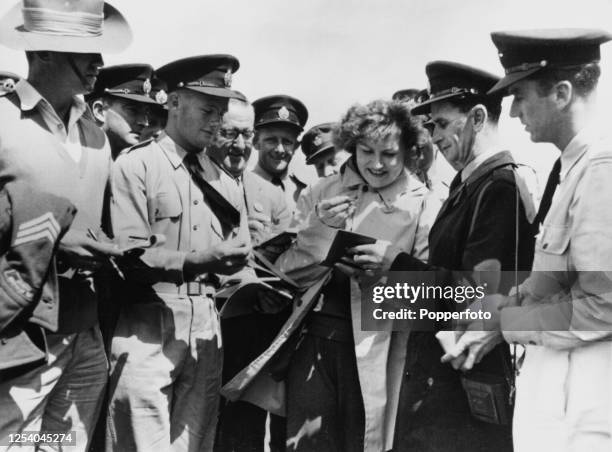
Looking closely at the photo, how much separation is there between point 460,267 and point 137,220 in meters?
1.64

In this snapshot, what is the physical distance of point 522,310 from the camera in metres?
2.96

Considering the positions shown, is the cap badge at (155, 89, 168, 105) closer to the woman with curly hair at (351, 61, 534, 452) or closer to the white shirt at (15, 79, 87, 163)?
the white shirt at (15, 79, 87, 163)

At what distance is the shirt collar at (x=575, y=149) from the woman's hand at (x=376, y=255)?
38.8 inches

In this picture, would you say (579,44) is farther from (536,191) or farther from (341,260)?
(341,260)

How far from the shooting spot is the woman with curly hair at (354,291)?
3.79 meters

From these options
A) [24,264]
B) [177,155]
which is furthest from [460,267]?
[24,264]

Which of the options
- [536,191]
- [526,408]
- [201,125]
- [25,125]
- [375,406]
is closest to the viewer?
[526,408]

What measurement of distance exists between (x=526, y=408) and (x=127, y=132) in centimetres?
342

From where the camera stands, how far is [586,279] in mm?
2652

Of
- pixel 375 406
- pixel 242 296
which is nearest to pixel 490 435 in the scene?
pixel 375 406

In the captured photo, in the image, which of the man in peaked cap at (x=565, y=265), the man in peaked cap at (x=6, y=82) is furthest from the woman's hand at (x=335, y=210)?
the man in peaked cap at (x=6, y=82)

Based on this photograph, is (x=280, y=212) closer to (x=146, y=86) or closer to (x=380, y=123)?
(x=146, y=86)

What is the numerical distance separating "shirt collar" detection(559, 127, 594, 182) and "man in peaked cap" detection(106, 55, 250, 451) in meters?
1.54

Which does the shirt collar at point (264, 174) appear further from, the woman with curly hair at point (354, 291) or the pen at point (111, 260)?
the pen at point (111, 260)
